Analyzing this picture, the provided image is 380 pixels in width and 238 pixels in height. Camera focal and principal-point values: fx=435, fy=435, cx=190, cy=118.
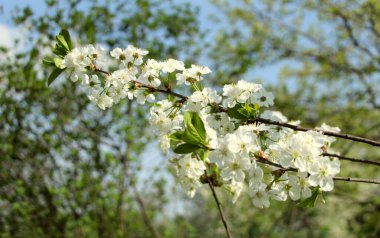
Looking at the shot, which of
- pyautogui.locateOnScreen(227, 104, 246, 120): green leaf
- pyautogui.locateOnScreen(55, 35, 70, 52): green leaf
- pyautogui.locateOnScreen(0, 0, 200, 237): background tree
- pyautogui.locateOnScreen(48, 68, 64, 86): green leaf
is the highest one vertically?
pyautogui.locateOnScreen(0, 0, 200, 237): background tree

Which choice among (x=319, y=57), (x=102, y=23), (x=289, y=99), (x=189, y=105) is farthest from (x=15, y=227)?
(x=319, y=57)

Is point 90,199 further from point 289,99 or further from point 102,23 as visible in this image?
point 289,99

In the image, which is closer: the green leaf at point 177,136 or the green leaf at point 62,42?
the green leaf at point 177,136

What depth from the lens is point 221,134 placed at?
1667 millimetres

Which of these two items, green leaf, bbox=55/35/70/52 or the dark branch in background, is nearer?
green leaf, bbox=55/35/70/52

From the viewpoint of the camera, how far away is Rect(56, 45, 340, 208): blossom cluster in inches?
57.3

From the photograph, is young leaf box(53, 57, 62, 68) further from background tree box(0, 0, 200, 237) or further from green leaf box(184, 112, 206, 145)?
background tree box(0, 0, 200, 237)

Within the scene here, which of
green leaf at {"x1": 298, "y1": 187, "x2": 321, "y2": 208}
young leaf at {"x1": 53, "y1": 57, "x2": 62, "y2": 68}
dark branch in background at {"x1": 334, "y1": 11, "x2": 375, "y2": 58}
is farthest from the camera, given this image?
dark branch in background at {"x1": 334, "y1": 11, "x2": 375, "y2": 58}

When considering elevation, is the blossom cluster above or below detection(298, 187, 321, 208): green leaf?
above

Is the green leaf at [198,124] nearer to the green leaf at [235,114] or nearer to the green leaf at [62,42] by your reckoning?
the green leaf at [235,114]

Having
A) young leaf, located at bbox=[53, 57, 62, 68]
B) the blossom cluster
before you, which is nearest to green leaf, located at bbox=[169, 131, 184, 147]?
the blossom cluster

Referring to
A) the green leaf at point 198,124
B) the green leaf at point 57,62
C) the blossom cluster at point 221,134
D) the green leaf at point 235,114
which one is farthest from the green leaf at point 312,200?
the green leaf at point 57,62

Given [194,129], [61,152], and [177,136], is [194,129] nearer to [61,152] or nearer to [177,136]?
[177,136]

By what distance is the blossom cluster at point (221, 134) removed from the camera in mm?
1456
